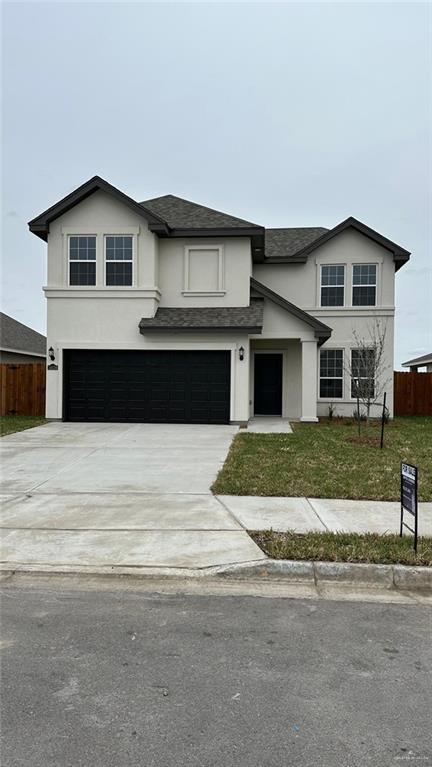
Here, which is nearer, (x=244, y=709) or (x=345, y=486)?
(x=244, y=709)

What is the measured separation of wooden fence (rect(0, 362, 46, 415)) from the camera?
21156 millimetres

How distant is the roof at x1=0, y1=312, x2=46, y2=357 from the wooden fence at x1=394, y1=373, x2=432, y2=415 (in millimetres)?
19730

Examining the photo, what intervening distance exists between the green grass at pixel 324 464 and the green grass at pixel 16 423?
6781 millimetres

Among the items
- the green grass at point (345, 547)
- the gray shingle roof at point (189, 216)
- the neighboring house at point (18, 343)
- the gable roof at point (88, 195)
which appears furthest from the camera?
the neighboring house at point (18, 343)

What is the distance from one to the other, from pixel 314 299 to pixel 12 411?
1289 cm

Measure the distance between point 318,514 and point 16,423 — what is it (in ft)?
43.9

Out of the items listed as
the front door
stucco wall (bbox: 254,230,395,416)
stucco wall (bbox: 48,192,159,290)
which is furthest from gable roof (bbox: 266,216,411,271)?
stucco wall (bbox: 48,192,159,290)

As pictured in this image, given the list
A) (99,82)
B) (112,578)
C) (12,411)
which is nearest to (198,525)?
(112,578)

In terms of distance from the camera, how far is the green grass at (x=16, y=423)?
52.1ft

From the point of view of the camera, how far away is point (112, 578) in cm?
505

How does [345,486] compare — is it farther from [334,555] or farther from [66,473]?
[66,473]

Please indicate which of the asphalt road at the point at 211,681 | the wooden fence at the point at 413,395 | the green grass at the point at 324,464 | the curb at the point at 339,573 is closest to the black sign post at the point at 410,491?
the curb at the point at 339,573

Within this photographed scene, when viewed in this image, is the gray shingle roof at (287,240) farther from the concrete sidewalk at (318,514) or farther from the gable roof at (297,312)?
the concrete sidewalk at (318,514)

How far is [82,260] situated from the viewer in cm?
1780
